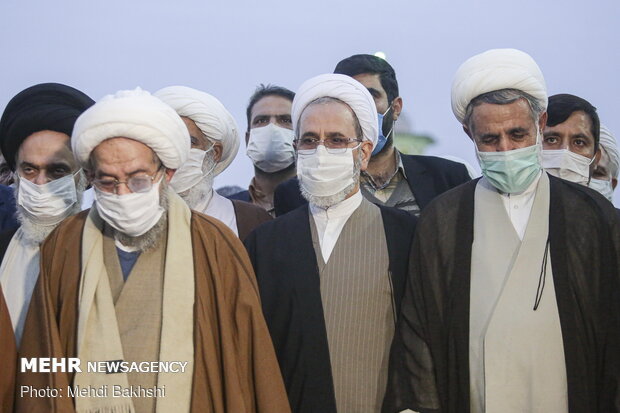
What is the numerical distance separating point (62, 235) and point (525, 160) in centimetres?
225

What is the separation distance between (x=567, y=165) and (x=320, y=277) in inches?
83.6

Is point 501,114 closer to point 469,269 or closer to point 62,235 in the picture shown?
point 469,269

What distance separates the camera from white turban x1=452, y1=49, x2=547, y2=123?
4738 mm

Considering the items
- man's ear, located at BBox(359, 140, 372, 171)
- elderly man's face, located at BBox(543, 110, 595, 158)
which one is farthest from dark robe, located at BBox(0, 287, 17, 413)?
elderly man's face, located at BBox(543, 110, 595, 158)

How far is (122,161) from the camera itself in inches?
170

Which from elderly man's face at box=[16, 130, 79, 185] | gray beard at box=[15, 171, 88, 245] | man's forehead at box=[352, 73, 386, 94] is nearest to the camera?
gray beard at box=[15, 171, 88, 245]

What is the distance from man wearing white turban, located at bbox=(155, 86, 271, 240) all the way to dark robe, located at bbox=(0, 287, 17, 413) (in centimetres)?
158

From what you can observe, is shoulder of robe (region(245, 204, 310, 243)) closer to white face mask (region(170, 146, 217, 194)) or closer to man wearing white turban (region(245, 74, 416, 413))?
→ man wearing white turban (region(245, 74, 416, 413))

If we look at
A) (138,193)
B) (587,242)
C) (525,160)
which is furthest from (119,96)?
(587,242)

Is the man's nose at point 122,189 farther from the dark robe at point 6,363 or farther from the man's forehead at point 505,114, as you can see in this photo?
the man's forehead at point 505,114

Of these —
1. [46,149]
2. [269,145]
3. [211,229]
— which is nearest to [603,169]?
[269,145]

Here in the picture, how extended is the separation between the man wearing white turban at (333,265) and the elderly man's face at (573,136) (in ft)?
5.13

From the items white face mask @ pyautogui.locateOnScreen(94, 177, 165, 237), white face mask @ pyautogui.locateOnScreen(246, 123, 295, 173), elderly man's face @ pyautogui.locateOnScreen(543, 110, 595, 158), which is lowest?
white face mask @ pyautogui.locateOnScreen(94, 177, 165, 237)

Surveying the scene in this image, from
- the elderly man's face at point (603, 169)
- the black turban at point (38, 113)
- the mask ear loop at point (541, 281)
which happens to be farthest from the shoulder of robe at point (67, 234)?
the elderly man's face at point (603, 169)
